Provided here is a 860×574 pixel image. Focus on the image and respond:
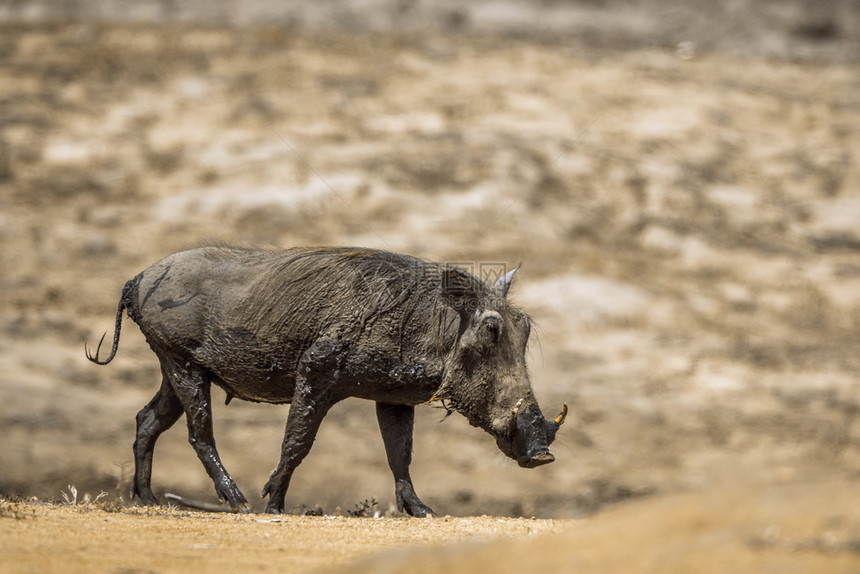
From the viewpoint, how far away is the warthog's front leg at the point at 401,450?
760cm

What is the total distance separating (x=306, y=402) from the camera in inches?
288

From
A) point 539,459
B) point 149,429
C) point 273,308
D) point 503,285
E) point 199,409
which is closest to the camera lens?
point 539,459

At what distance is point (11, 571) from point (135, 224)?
44.4 ft

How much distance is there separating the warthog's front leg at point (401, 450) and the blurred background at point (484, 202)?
154 inches

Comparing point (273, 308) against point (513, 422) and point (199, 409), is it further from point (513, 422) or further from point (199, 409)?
point (513, 422)

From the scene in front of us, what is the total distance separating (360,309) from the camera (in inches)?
293

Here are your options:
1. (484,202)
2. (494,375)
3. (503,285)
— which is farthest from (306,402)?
(484,202)

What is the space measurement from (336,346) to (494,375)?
1157 millimetres

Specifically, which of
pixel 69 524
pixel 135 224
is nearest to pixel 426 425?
pixel 135 224

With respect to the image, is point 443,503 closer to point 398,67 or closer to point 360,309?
point 360,309

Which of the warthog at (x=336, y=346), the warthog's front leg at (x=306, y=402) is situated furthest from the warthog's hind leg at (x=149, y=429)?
the warthog's front leg at (x=306, y=402)

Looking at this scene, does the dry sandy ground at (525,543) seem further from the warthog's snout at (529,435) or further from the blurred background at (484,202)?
the blurred background at (484,202)

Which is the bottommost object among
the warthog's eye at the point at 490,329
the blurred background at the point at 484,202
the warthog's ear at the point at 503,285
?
the blurred background at the point at 484,202

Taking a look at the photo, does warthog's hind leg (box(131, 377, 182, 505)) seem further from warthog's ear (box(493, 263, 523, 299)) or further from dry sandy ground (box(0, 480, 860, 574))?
warthog's ear (box(493, 263, 523, 299))
